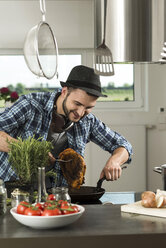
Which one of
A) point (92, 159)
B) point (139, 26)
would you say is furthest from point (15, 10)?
point (139, 26)

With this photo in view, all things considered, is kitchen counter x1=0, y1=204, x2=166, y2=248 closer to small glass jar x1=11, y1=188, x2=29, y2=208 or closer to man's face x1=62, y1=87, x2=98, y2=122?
small glass jar x1=11, y1=188, x2=29, y2=208

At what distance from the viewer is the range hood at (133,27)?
179 centimetres

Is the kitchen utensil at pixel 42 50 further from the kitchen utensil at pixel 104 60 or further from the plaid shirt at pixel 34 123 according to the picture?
the plaid shirt at pixel 34 123

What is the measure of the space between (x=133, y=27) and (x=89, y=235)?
31.3 inches

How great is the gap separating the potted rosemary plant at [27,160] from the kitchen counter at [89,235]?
283 millimetres

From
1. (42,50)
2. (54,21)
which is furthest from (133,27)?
(54,21)

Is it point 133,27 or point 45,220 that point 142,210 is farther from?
point 133,27

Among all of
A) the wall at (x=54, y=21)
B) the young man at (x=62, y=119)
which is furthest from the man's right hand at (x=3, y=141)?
the wall at (x=54, y=21)

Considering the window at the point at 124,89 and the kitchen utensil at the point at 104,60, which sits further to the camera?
the window at the point at 124,89

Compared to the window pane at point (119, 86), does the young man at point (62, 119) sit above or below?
below

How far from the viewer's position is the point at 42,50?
7.30 ft

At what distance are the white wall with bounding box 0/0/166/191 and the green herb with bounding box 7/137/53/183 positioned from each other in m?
2.99

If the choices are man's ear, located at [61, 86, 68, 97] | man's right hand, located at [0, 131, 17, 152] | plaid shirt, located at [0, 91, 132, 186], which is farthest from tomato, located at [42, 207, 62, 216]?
man's ear, located at [61, 86, 68, 97]

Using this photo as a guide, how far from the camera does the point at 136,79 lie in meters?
5.29
